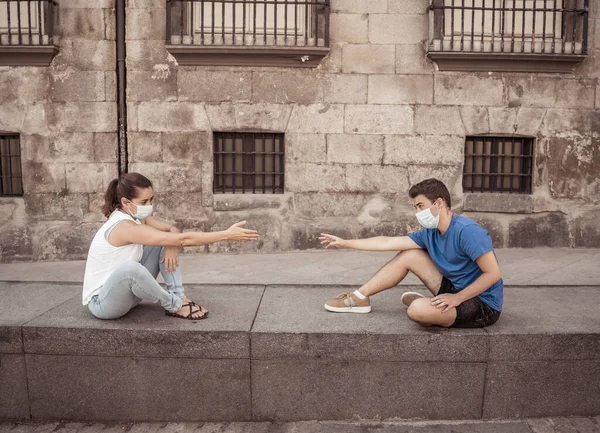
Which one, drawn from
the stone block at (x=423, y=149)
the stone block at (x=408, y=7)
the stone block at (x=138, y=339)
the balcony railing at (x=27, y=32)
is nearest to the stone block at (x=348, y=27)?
the stone block at (x=408, y=7)

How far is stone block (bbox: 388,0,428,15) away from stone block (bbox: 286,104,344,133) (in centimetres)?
170

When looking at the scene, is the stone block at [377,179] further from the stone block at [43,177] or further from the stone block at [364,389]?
the stone block at [364,389]

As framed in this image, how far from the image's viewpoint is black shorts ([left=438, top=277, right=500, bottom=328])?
11.8 feet

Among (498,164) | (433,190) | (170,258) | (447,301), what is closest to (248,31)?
(498,164)

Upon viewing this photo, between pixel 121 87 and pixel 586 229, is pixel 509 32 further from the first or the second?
pixel 121 87

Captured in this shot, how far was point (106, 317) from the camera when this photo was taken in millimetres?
3793

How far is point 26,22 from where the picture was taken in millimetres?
7766

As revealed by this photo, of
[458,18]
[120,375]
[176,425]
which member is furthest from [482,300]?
[458,18]

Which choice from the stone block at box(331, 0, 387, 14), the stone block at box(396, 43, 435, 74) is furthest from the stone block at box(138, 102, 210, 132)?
the stone block at box(396, 43, 435, 74)

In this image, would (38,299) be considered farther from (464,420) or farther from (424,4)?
(424,4)

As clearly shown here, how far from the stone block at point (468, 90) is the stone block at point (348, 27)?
1.37 m

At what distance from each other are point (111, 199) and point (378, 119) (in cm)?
509

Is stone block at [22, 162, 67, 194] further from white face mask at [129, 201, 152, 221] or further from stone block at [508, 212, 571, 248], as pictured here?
stone block at [508, 212, 571, 248]

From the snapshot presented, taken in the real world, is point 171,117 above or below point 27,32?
below
